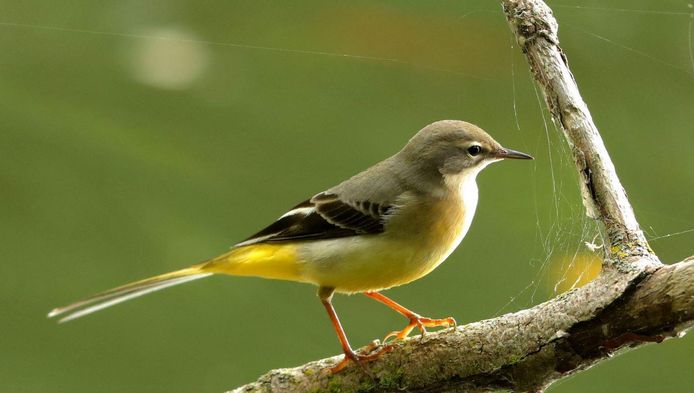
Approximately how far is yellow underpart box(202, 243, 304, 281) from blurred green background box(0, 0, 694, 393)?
1484mm

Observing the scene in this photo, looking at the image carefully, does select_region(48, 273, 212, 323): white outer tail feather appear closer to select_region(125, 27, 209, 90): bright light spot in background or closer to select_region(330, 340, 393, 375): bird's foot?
select_region(330, 340, 393, 375): bird's foot

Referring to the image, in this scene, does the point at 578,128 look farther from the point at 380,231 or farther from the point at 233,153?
the point at 233,153

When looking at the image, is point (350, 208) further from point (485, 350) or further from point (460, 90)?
point (460, 90)

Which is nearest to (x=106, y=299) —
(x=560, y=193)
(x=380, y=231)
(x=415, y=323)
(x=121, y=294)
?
(x=121, y=294)

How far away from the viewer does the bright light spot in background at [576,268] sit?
113 inches

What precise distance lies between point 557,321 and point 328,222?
1111 mm

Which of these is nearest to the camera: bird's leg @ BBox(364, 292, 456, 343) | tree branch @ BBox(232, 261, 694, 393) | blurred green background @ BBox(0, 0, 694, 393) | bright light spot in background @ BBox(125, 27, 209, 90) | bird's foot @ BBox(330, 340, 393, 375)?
tree branch @ BBox(232, 261, 694, 393)

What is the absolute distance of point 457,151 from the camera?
319 centimetres

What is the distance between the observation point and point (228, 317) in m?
4.73

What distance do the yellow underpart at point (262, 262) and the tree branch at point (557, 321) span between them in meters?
0.45

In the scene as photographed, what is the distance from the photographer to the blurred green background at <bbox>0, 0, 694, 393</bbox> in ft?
14.4

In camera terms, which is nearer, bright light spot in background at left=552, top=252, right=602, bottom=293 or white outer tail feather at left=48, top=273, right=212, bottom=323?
white outer tail feather at left=48, top=273, right=212, bottom=323

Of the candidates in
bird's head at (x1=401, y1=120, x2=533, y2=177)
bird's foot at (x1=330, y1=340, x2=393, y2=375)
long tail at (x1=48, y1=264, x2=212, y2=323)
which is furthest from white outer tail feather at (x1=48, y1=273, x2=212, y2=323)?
bird's head at (x1=401, y1=120, x2=533, y2=177)

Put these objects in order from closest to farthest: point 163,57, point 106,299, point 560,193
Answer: point 106,299 < point 560,193 < point 163,57
